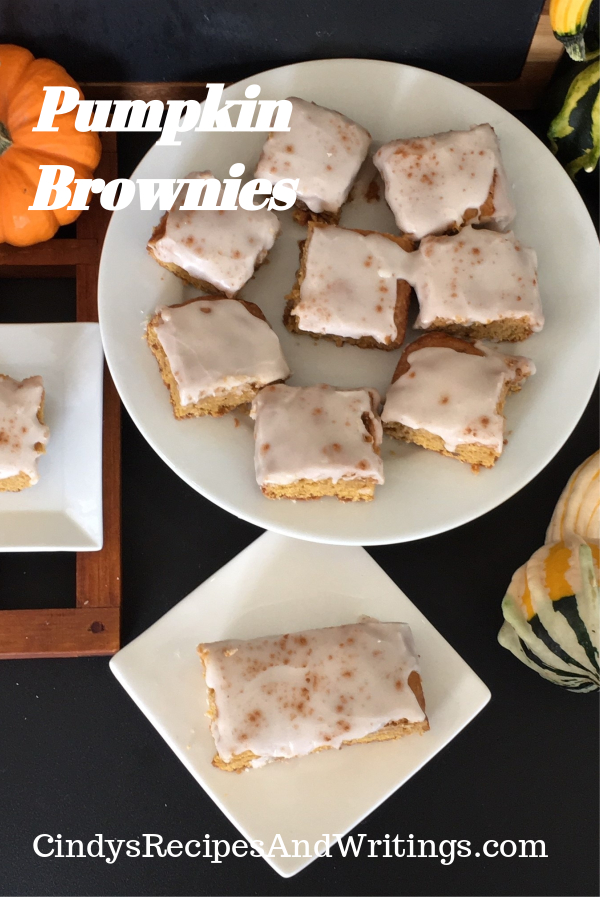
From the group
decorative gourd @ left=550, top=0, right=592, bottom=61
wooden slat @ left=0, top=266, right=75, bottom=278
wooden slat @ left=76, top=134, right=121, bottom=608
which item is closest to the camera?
decorative gourd @ left=550, top=0, right=592, bottom=61

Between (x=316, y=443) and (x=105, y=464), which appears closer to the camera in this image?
(x=316, y=443)

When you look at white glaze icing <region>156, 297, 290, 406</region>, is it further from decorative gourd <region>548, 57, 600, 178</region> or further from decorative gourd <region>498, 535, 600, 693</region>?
decorative gourd <region>548, 57, 600, 178</region>

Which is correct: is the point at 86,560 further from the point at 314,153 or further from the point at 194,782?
the point at 314,153

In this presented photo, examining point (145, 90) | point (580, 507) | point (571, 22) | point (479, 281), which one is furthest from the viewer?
point (145, 90)

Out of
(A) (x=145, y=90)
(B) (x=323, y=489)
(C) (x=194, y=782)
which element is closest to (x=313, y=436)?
(B) (x=323, y=489)

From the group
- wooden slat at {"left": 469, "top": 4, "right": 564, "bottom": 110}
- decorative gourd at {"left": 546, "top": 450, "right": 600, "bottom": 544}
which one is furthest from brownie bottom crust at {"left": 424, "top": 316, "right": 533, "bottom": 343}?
wooden slat at {"left": 469, "top": 4, "right": 564, "bottom": 110}
